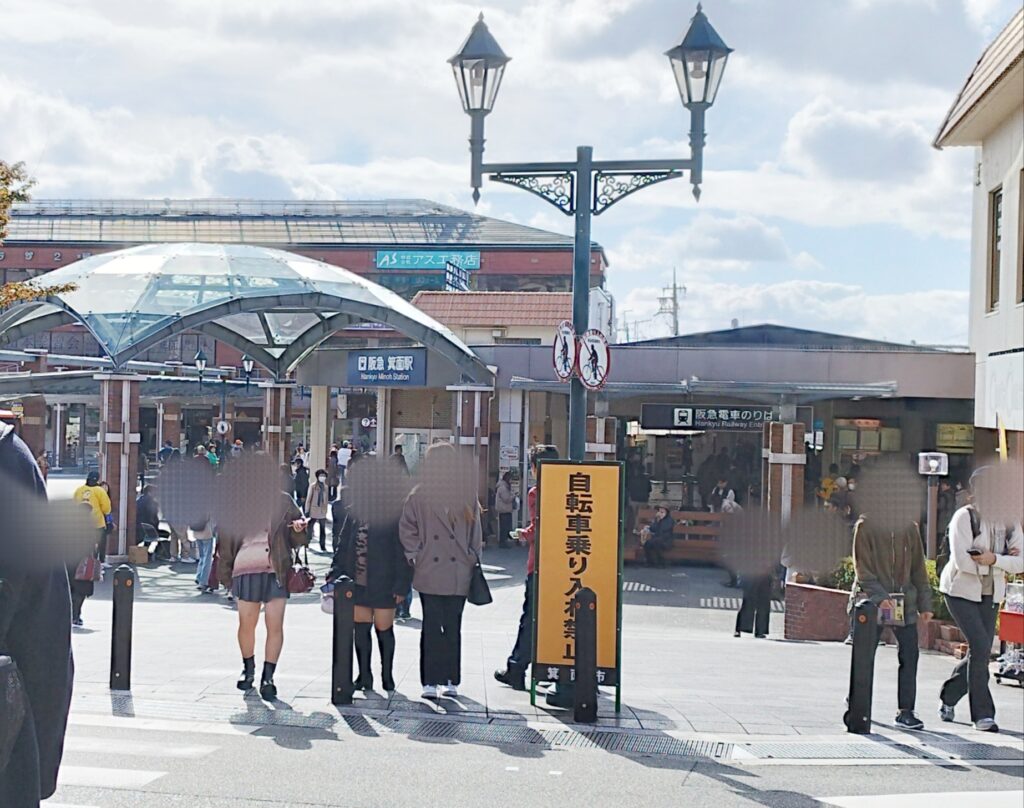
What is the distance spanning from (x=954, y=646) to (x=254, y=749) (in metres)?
7.56

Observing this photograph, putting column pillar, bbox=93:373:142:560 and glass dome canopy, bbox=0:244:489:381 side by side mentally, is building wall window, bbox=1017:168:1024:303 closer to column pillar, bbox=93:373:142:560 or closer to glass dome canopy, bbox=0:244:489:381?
glass dome canopy, bbox=0:244:489:381

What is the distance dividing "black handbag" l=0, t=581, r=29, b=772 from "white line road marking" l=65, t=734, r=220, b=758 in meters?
4.31

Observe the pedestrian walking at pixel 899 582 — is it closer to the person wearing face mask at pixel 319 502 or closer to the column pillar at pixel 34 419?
the person wearing face mask at pixel 319 502

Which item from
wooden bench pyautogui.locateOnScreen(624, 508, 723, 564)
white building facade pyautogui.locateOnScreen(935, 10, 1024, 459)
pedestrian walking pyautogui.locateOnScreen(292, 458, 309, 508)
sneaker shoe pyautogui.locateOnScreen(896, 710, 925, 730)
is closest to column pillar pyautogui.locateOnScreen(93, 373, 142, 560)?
wooden bench pyautogui.locateOnScreen(624, 508, 723, 564)

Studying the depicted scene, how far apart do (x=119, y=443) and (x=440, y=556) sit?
1263cm

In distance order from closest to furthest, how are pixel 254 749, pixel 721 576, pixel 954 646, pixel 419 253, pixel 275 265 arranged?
1. pixel 254 749
2. pixel 954 646
3. pixel 721 576
4. pixel 275 265
5. pixel 419 253

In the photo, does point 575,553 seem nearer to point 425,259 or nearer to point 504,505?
point 504,505

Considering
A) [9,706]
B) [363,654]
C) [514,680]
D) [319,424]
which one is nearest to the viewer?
[9,706]

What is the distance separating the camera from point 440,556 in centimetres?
918

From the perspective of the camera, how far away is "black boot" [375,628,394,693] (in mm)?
9453

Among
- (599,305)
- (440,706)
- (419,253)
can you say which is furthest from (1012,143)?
(419,253)

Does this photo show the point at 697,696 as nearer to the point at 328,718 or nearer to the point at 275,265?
the point at 328,718

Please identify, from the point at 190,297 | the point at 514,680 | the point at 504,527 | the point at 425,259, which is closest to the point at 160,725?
the point at 514,680

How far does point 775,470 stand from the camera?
19375mm
